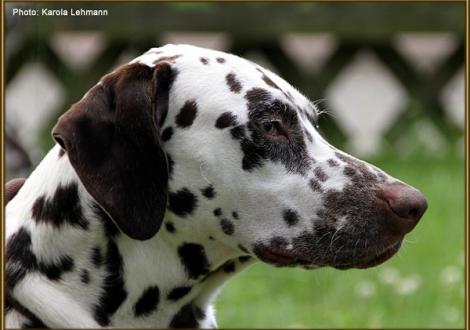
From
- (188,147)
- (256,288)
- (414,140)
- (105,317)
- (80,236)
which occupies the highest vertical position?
(188,147)

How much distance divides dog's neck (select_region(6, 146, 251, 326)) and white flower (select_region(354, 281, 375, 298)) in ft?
9.64

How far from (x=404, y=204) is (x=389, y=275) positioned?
3437mm

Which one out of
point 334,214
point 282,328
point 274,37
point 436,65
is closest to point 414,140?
point 436,65

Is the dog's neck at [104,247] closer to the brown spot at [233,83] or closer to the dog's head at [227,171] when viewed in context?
the dog's head at [227,171]

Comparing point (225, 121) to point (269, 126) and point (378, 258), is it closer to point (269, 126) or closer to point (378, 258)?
point (269, 126)

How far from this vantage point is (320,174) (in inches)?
144

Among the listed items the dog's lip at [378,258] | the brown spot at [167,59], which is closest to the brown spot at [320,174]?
the dog's lip at [378,258]

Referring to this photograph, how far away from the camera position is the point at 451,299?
21.3 ft

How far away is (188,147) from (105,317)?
63 cm

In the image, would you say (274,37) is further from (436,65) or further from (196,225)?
(196,225)

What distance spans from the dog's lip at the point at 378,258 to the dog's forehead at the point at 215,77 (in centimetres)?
53

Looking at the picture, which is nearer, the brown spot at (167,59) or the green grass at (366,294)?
the brown spot at (167,59)

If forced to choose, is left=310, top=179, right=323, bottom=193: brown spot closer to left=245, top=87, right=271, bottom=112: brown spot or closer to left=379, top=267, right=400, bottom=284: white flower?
left=245, top=87, right=271, bottom=112: brown spot

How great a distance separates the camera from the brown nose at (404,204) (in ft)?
11.8
